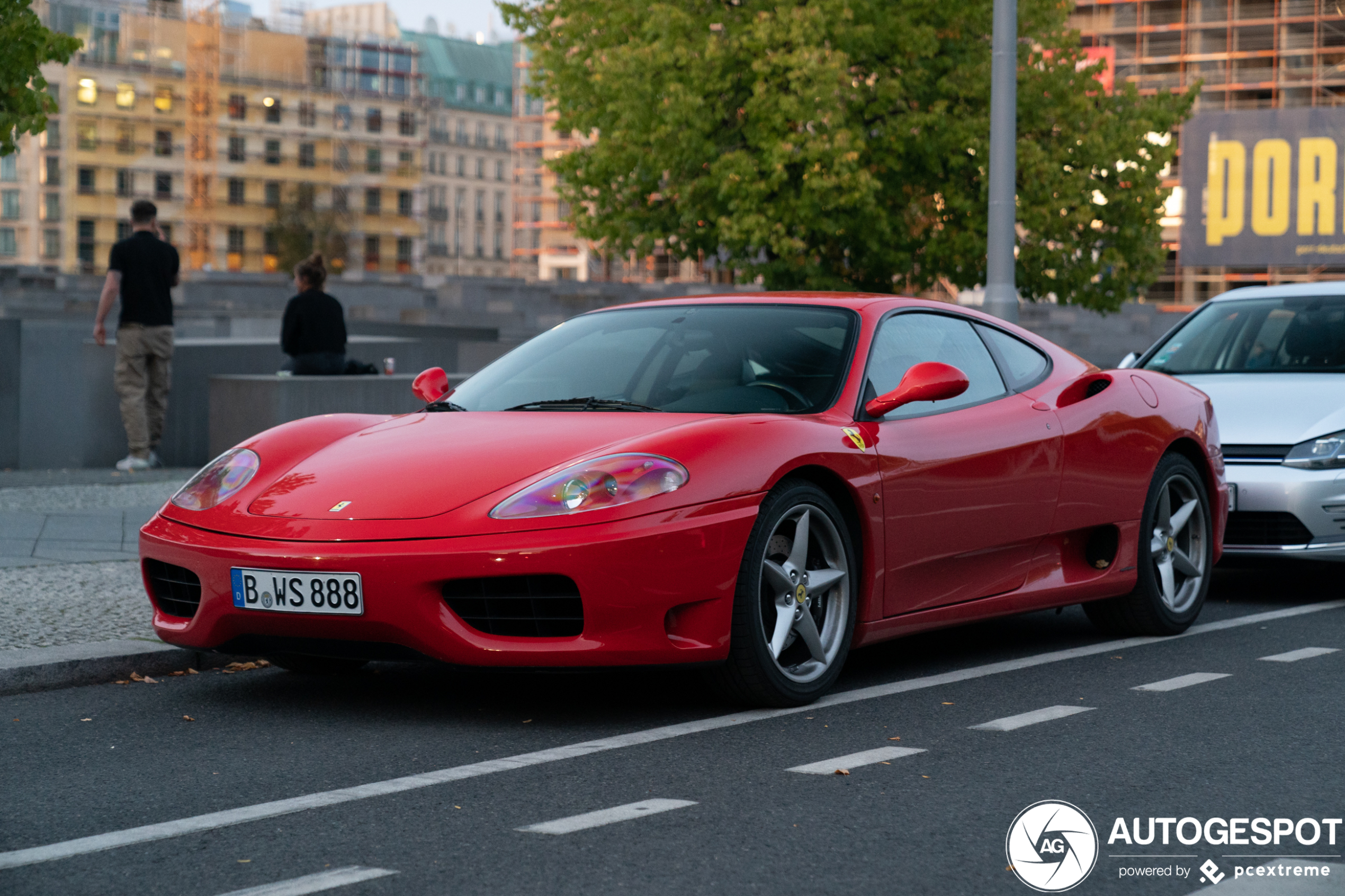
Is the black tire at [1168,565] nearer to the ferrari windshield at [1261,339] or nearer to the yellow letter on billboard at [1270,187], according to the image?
the ferrari windshield at [1261,339]

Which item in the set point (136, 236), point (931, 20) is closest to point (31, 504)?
point (136, 236)

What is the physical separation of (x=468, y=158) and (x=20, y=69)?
131603mm

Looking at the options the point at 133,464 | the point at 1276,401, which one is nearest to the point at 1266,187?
the point at 133,464

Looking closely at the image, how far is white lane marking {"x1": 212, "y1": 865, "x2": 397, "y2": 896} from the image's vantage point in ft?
11.3

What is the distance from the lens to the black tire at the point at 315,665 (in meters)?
6.00

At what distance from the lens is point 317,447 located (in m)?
5.79

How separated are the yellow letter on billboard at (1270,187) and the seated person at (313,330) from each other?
53.0 meters

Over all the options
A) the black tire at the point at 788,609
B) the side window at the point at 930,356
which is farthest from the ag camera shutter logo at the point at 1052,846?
the side window at the point at 930,356

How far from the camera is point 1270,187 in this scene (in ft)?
205

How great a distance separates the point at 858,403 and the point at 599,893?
2.70 metres

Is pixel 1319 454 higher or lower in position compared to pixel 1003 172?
lower

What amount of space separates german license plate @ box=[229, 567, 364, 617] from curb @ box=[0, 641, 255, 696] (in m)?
1.00

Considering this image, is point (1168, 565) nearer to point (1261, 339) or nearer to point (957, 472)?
point (957, 472)

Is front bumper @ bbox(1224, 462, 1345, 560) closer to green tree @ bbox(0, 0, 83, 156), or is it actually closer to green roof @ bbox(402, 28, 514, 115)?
green tree @ bbox(0, 0, 83, 156)
